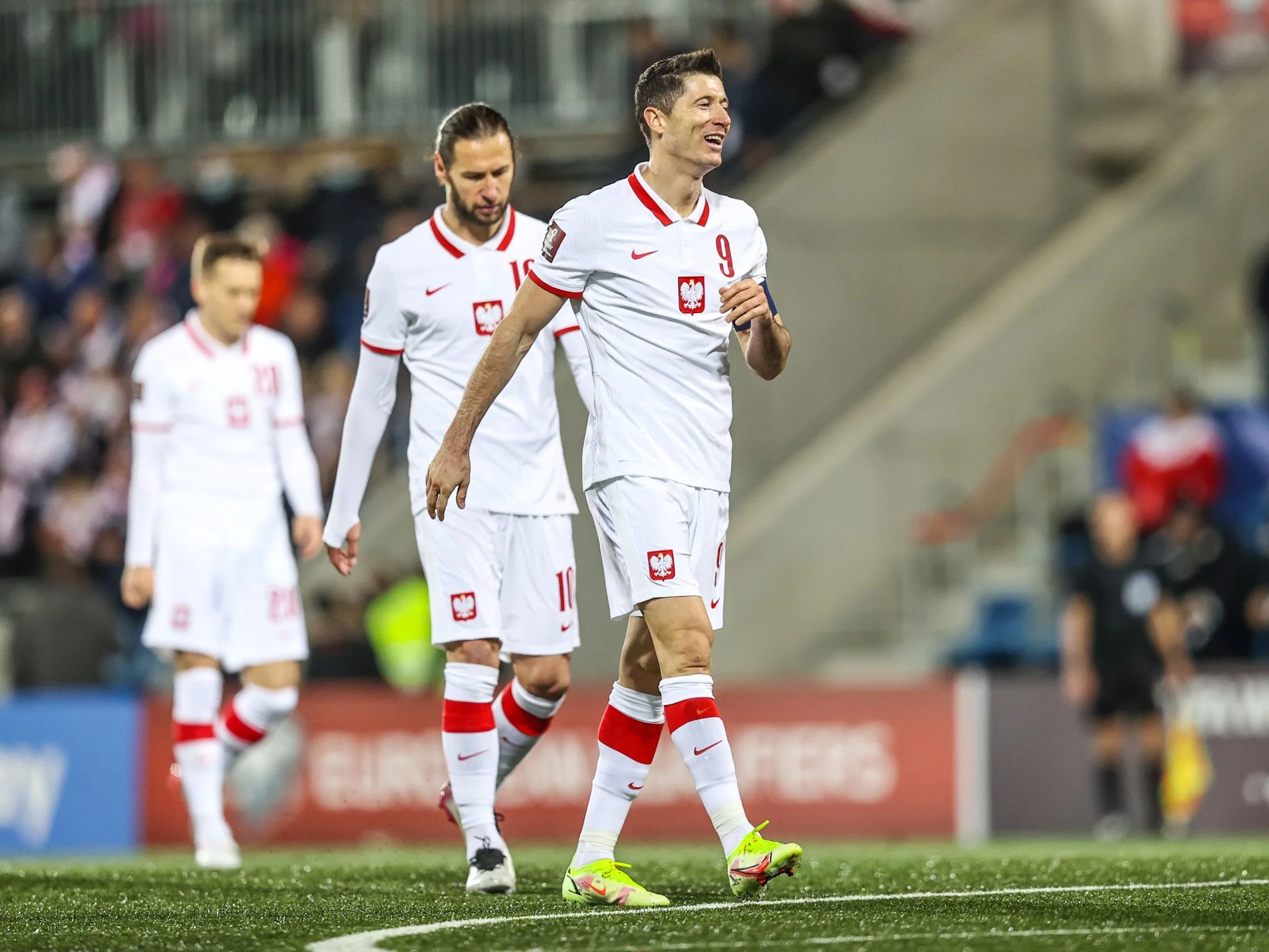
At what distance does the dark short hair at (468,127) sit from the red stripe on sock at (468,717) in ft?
5.90

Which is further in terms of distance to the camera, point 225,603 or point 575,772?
point 575,772

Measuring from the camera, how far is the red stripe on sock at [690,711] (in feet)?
20.9

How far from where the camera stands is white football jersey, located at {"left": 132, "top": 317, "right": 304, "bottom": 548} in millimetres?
9719

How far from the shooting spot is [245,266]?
32.2ft

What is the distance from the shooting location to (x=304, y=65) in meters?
21.2

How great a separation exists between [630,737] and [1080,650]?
7.74 meters

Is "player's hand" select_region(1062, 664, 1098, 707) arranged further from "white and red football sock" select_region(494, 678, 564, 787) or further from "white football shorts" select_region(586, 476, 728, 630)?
"white football shorts" select_region(586, 476, 728, 630)

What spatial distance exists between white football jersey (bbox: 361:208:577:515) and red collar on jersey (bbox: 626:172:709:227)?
1.06 meters

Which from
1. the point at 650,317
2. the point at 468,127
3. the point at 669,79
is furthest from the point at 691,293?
the point at 468,127

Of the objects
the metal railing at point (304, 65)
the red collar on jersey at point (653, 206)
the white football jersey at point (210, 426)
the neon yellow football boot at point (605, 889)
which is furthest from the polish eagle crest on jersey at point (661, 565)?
the metal railing at point (304, 65)

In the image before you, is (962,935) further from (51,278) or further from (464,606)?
(51,278)

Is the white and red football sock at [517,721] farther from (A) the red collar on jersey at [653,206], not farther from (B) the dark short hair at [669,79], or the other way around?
(B) the dark short hair at [669,79]

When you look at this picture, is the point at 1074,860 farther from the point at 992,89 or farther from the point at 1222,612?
the point at 992,89

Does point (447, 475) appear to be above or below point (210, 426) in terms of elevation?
below
